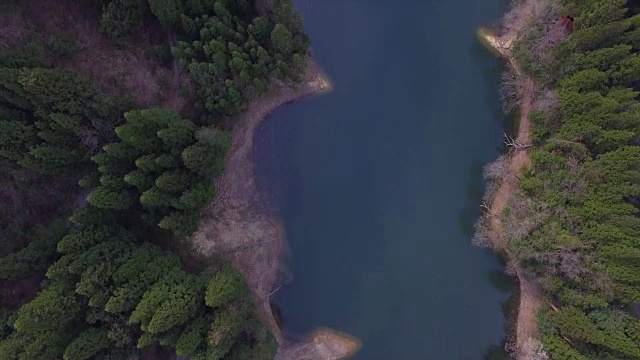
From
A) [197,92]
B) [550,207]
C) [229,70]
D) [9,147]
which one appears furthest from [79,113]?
[550,207]

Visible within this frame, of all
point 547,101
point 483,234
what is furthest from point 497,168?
point 547,101

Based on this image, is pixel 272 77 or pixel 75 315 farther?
pixel 272 77

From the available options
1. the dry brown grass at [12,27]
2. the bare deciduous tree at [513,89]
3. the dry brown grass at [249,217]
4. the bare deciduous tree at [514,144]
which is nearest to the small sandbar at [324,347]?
the dry brown grass at [249,217]

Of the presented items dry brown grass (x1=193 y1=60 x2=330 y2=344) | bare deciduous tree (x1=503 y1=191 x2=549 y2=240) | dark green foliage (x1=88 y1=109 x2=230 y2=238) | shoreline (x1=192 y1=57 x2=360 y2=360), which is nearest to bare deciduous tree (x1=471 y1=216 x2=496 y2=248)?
bare deciduous tree (x1=503 y1=191 x2=549 y2=240)

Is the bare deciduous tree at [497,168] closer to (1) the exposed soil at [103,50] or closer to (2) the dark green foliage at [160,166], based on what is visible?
(2) the dark green foliage at [160,166]

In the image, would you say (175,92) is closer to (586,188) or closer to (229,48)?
(229,48)

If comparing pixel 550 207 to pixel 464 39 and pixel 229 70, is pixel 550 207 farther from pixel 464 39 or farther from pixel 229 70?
pixel 229 70

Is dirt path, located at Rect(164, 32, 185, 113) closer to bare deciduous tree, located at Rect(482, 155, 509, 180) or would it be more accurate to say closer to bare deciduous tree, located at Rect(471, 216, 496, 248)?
bare deciduous tree, located at Rect(482, 155, 509, 180)
